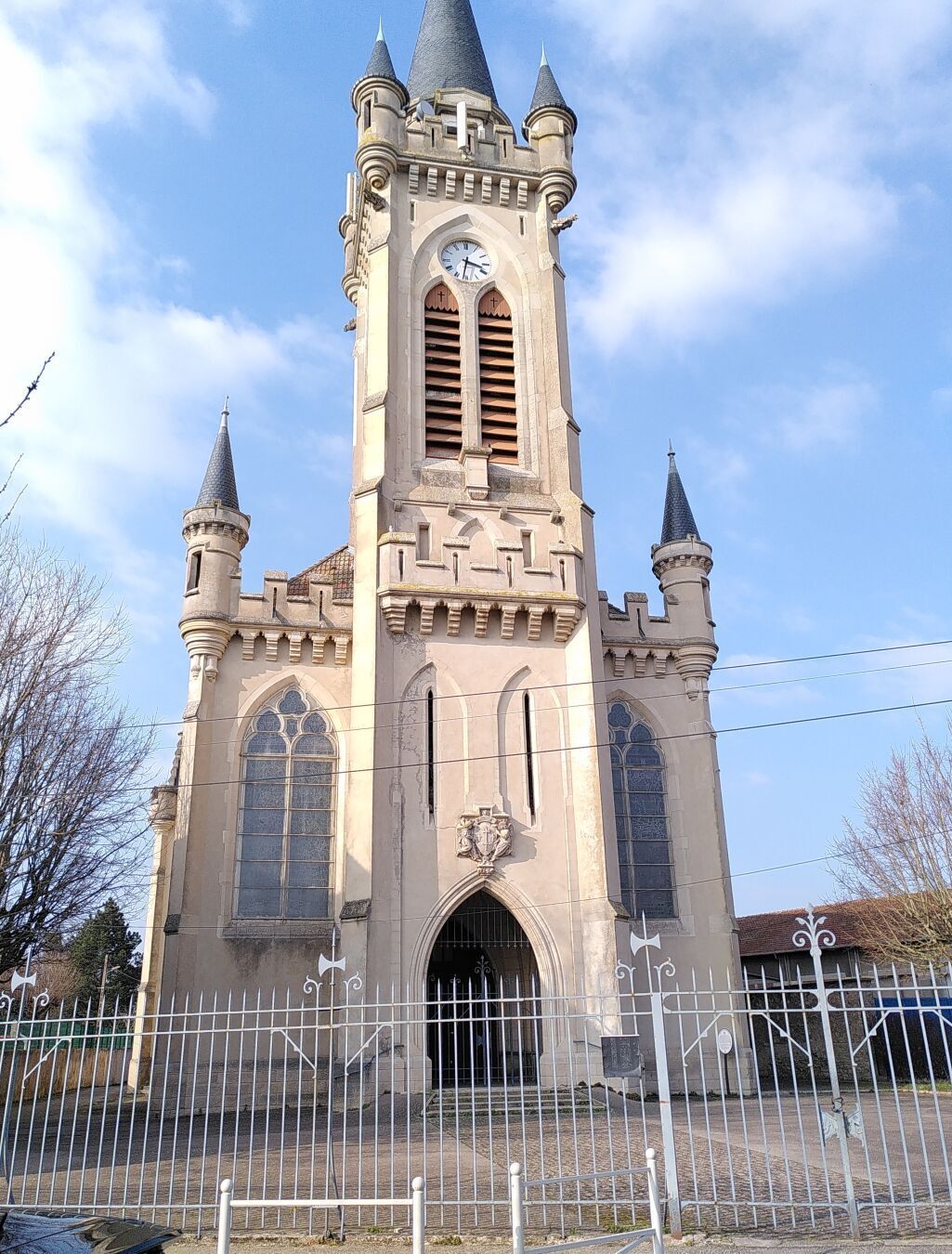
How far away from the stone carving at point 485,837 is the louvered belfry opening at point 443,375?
30.2 ft

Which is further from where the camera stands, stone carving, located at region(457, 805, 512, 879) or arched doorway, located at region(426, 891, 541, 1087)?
arched doorway, located at region(426, 891, 541, 1087)

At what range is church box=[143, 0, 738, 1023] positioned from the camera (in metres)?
21.6

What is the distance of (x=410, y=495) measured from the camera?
81.2 feet

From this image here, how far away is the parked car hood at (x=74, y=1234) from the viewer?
5.32 metres

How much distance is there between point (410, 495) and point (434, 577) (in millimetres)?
2566

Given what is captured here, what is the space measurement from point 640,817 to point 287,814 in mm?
8462

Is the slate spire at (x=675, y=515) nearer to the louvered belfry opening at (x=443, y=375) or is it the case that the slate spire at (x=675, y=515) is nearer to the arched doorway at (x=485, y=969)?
the louvered belfry opening at (x=443, y=375)

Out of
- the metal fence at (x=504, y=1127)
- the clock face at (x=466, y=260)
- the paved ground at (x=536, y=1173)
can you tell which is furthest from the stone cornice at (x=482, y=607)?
the paved ground at (x=536, y=1173)

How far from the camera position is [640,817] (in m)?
25.3

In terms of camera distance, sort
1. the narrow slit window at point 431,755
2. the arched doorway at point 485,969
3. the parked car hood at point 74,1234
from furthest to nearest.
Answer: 1. the arched doorway at point 485,969
2. the narrow slit window at point 431,755
3. the parked car hood at point 74,1234

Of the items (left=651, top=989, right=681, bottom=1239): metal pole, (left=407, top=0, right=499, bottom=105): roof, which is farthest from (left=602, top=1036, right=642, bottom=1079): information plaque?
(left=407, top=0, right=499, bottom=105): roof

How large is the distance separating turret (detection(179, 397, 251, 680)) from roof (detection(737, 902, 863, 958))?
60.9 feet

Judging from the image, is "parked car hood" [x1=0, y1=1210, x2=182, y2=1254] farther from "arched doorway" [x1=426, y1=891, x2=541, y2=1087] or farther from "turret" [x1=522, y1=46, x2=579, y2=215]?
"turret" [x1=522, y1=46, x2=579, y2=215]

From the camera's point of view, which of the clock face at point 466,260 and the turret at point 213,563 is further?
the clock face at point 466,260
